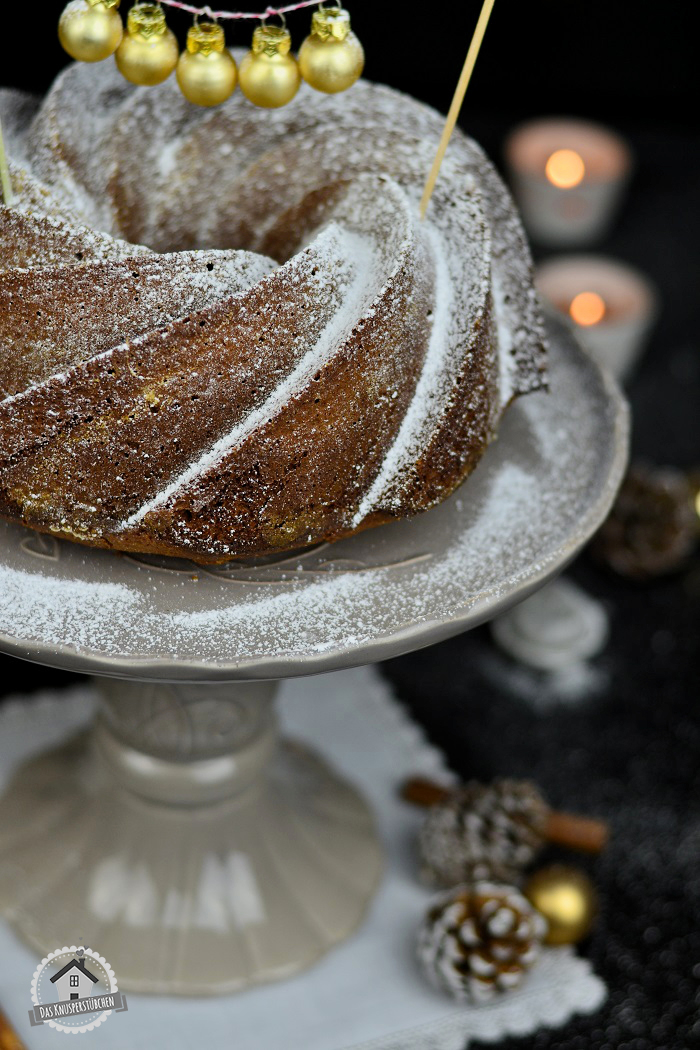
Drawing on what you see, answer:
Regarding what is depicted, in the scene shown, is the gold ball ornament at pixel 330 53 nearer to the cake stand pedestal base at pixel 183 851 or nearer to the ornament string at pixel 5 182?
the ornament string at pixel 5 182

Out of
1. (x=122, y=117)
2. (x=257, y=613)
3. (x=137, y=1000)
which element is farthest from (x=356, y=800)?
(x=122, y=117)

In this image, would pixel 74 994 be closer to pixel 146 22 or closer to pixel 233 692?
pixel 233 692

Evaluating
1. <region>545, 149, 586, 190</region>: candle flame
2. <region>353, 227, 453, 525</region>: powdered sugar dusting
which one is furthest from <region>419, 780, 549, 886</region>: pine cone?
<region>545, 149, 586, 190</region>: candle flame

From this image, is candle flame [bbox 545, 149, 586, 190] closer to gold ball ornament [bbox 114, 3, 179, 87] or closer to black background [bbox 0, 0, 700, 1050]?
black background [bbox 0, 0, 700, 1050]

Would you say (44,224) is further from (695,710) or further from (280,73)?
(695,710)

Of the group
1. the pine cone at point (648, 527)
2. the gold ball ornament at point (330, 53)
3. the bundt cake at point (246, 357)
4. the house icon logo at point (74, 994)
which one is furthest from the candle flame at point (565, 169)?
the house icon logo at point (74, 994)
